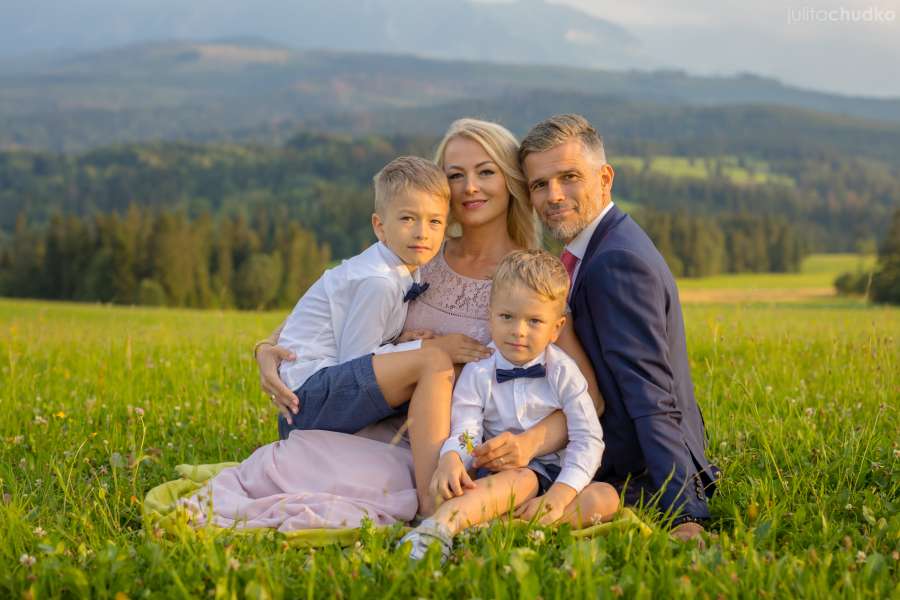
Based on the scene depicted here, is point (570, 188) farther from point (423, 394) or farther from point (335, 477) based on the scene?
point (335, 477)

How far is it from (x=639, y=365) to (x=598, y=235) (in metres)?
0.88

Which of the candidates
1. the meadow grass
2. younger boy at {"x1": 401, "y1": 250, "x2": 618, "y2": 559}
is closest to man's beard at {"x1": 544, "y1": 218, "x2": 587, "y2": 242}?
Answer: younger boy at {"x1": 401, "y1": 250, "x2": 618, "y2": 559}

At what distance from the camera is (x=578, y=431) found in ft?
15.7

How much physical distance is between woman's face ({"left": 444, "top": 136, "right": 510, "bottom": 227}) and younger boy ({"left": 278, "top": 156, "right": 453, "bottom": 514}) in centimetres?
36

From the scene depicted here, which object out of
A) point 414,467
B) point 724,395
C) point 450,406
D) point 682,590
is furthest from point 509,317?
point 724,395

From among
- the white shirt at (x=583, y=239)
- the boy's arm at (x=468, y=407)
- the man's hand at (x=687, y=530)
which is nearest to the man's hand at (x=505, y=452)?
the boy's arm at (x=468, y=407)

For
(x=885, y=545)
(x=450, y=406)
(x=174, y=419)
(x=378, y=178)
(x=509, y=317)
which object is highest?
(x=378, y=178)

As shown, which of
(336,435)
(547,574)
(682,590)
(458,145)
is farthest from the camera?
(458,145)

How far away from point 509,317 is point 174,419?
12.2 ft

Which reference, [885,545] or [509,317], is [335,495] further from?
[885,545]

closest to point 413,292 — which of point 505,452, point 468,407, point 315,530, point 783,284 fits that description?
point 468,407

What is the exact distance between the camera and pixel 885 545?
4.38 metres

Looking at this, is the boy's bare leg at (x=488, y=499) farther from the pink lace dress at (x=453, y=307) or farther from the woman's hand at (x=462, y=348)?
the pink lace dress at (x=453, y=307)

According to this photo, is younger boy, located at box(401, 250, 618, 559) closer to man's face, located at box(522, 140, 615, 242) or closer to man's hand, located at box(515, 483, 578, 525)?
man's hand, located at box(515, 483, 578, 525)
